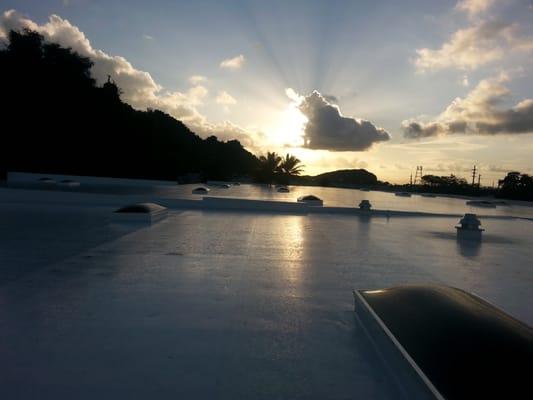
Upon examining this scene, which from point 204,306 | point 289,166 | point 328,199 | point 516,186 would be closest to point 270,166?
point 289,166

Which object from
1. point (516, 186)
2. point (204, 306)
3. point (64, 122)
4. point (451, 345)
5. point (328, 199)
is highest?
point (64, 122)

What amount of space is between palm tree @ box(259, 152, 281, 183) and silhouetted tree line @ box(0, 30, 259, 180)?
15.8 m

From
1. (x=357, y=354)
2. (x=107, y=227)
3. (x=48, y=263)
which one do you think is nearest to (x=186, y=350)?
(x=357, y=354)

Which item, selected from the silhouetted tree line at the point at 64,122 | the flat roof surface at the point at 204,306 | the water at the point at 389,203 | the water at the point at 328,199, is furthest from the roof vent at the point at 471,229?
the silhouetted tree line at the point at 64,122

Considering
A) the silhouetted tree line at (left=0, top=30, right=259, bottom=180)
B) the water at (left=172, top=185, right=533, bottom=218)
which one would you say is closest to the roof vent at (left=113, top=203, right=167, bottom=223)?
the water at (left=172, top=185, right=533, bottom=218)

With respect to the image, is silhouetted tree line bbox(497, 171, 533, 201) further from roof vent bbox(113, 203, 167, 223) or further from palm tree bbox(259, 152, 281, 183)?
roof vent bbox(113, 203, 167, 223)

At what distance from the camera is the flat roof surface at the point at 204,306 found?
3010mm

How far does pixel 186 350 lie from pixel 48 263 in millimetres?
4555

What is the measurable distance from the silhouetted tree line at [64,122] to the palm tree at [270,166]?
1582cm

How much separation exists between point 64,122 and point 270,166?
30.1m

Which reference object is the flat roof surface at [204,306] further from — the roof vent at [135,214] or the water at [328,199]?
the water at [328,199]

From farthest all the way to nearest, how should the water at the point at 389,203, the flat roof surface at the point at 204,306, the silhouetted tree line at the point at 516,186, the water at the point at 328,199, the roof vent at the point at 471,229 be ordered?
the silhouetted tree line at the point at 516,186 → the water at the point at 389,203 → the water at the point at 328,199 → the roof vent at the point at 471,229 → the flat roof surface at the point at 204,306

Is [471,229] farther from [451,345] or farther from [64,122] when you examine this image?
[64,122]

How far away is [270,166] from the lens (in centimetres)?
5506
